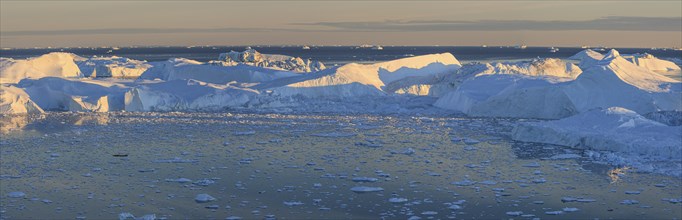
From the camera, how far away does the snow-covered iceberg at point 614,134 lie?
12570mm

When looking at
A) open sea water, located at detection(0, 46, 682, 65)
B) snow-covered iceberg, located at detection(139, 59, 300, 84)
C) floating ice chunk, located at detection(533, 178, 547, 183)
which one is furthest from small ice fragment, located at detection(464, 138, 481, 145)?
open sea water, located at detection(0, 46, 682, 65)

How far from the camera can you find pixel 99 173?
1145 cm

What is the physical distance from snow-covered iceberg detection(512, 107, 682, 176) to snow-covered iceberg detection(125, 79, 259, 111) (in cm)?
999

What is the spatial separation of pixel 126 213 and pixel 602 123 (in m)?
9.67

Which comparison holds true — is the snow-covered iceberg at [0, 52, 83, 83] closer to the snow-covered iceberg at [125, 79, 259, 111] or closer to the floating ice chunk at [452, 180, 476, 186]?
the snow-covered iceberg at [125, 79, 259, 111]

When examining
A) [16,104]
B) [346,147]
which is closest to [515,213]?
[346,147]

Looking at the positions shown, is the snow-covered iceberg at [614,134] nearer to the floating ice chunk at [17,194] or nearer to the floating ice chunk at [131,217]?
the floating ice chunk at [131,217]

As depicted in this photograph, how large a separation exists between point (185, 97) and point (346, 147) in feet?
31.2

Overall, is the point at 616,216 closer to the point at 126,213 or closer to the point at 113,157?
the point at 126,213

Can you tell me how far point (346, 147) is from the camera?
1393 centimetres

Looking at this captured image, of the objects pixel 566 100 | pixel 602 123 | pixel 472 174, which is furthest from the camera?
pixel 566 100

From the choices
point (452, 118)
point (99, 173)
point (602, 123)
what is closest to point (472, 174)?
point (602, 123)

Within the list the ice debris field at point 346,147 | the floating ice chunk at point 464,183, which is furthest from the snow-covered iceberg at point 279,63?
the floating ice chunk at point 464,183

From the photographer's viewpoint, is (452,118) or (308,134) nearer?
(308,134)
